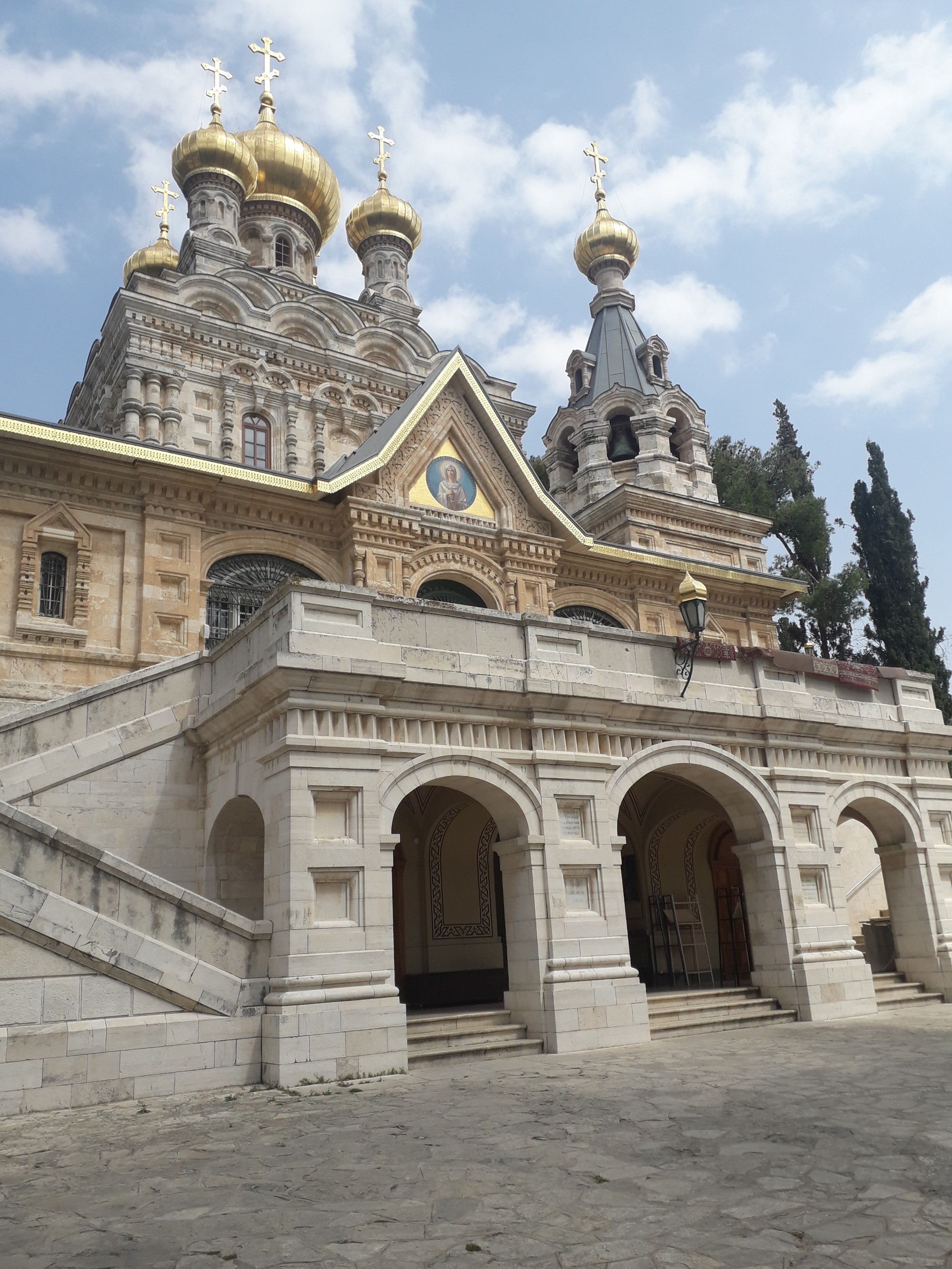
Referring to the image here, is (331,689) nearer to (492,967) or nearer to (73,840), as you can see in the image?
(73,840)

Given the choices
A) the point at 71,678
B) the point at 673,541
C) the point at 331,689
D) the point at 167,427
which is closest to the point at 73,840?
the point at 331,689

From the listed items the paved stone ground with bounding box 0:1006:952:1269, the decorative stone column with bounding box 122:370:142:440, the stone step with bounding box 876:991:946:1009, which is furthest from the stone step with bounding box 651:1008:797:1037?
the decorative stone column with bounding box 122:370:142:440

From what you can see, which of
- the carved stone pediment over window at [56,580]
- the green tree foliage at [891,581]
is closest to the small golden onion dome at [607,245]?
the green tree foliage at [891,581]

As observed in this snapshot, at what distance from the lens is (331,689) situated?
982 cm

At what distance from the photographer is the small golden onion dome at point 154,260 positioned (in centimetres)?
2789

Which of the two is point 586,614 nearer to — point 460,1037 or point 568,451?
point 568,451

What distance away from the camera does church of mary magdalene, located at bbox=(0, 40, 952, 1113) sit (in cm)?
880

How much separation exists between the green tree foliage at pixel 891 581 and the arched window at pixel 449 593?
15.5 metres

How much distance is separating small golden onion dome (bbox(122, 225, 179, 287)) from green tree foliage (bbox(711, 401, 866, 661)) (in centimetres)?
1867

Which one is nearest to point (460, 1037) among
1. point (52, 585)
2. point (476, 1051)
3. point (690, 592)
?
point (476, 1051)

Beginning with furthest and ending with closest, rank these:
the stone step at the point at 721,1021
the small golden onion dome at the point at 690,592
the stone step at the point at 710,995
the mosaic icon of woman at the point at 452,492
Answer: the mosaic icon of woman at the point at 452,492, the small golden onion dome at the point at 690,592, the stone step at the point at 710,995, the stone step at the point at 721,1021

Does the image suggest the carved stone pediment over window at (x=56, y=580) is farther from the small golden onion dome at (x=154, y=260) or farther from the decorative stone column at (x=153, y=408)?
the small golden onion dome at (x=154, y=260)

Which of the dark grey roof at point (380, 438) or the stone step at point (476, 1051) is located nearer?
the stone step at point (476, 1051)

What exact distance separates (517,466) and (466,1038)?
11283mm
